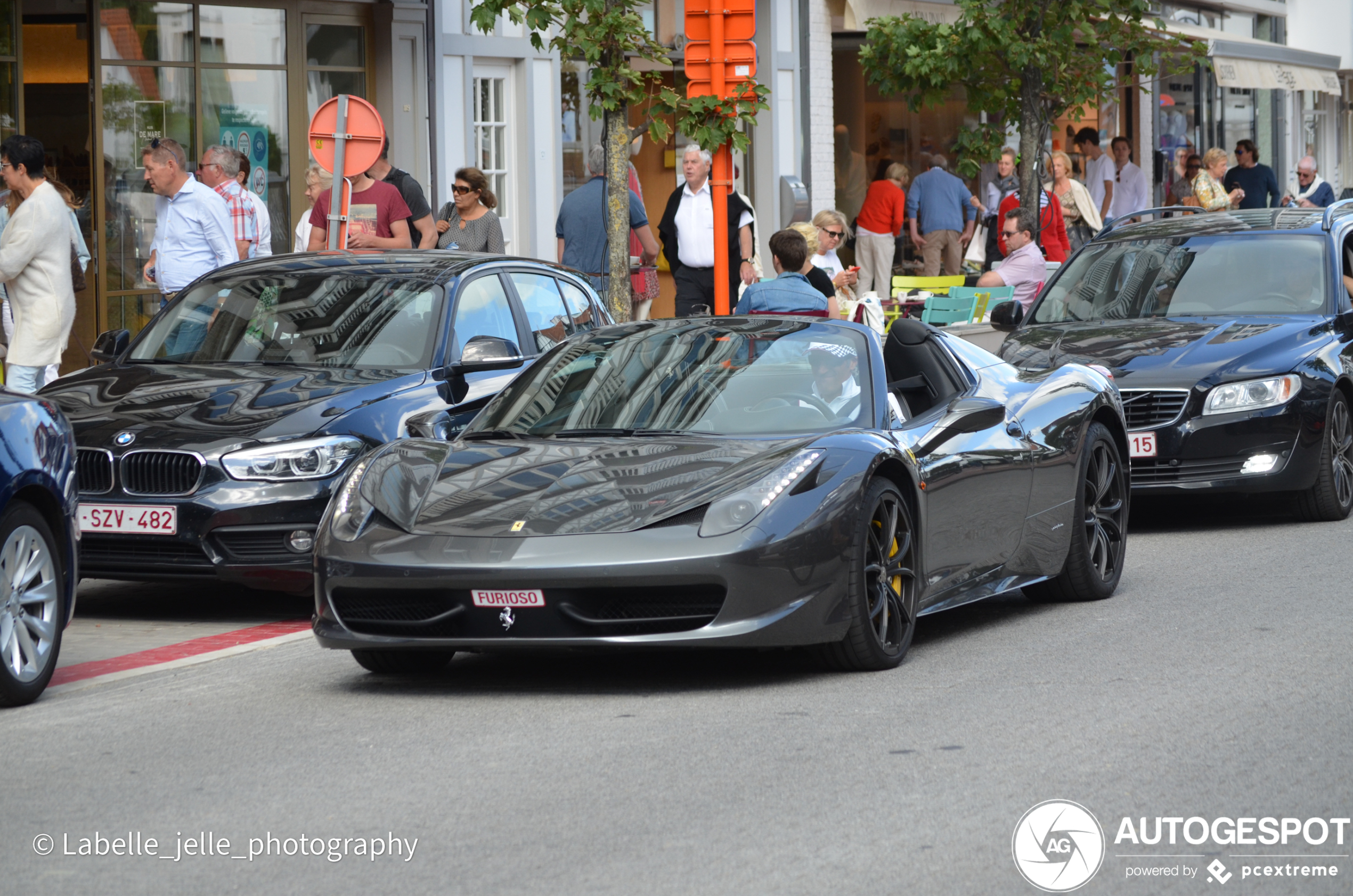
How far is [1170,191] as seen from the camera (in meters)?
33.2

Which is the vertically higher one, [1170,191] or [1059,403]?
[1170,191]

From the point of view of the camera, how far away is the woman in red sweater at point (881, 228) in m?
24.6

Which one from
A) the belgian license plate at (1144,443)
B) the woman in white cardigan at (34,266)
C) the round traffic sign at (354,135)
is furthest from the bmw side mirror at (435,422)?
the round traffic sign at (354,135)

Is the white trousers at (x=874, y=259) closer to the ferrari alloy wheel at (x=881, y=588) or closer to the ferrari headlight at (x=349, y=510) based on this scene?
the ferrari alloy wheel at (x=881, y=588)

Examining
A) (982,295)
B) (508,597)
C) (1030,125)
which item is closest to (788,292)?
(982,295)

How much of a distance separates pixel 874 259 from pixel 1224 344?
13322 millimetres

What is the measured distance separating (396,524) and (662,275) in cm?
1718

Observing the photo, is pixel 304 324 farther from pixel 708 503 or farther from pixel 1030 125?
pixel 1030 125

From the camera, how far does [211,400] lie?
9.37 metres

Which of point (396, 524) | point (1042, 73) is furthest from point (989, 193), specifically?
point (396, 524)

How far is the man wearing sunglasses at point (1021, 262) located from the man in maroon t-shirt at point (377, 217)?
5.24 m

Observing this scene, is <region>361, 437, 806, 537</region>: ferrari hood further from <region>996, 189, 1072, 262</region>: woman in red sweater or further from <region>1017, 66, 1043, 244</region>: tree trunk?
<region>1017, 66, 1043, 244</region>: tree trunk

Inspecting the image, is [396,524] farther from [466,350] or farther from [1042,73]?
[1042,73]

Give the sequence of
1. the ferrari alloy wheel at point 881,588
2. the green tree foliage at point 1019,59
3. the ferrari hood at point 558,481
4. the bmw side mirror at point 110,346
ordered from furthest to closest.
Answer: the green tree foliage at point 1019,59, the bmw side mirror at point 110,346, the ferrari alloy wheel at point 881,588, the ferrari hood at point 558,481
